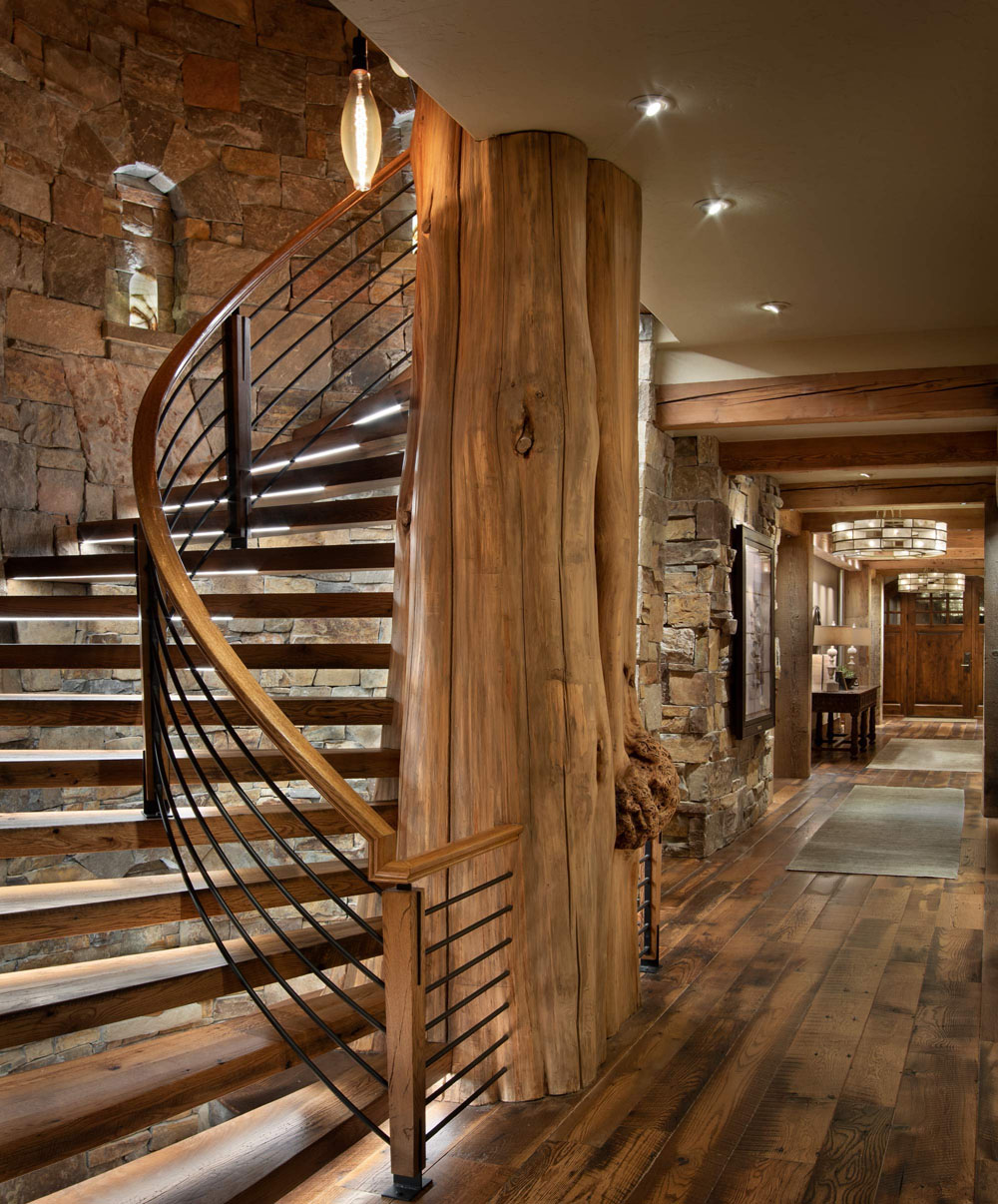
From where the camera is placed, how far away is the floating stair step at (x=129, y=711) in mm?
3213

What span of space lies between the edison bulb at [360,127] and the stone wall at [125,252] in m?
1.25

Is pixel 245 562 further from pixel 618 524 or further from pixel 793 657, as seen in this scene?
pixel 793 657

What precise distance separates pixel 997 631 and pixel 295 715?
18.4 ft

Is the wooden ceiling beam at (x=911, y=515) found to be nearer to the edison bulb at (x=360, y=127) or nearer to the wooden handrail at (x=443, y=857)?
the edison bulb at (x=360, y=127)

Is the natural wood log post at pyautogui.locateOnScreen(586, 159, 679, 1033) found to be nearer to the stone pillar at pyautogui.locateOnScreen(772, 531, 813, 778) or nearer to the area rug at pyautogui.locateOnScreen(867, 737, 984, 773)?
the stone pillar at pyautogui.locateOnScreen(772, 531, 813, 778)

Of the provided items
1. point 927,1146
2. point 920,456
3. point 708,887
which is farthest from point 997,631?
point 927,1146

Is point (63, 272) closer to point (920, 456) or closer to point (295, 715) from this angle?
point (295, 715)

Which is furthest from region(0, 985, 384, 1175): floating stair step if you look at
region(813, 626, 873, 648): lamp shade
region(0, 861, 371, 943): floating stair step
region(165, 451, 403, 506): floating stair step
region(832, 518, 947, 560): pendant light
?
region(813, 626, 873, 648): lamp shade

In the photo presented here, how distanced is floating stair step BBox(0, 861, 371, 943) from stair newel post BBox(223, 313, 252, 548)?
141 centimetres

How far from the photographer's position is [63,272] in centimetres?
530

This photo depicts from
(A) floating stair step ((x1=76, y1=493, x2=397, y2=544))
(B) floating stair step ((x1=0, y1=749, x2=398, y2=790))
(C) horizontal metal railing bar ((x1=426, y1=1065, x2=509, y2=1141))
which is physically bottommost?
(C) horizontal metal railing bar ((x1=426, y1=1065, x2=509, y2=1141))

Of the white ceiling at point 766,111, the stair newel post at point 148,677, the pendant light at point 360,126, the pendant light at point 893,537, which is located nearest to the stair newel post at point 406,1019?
the stair newel post at point 148,677

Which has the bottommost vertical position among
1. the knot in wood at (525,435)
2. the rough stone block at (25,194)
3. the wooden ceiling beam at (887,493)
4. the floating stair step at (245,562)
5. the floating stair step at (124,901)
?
the floating stair step at (124,901)

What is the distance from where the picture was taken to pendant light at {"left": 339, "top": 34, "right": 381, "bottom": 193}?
3.66 metres
